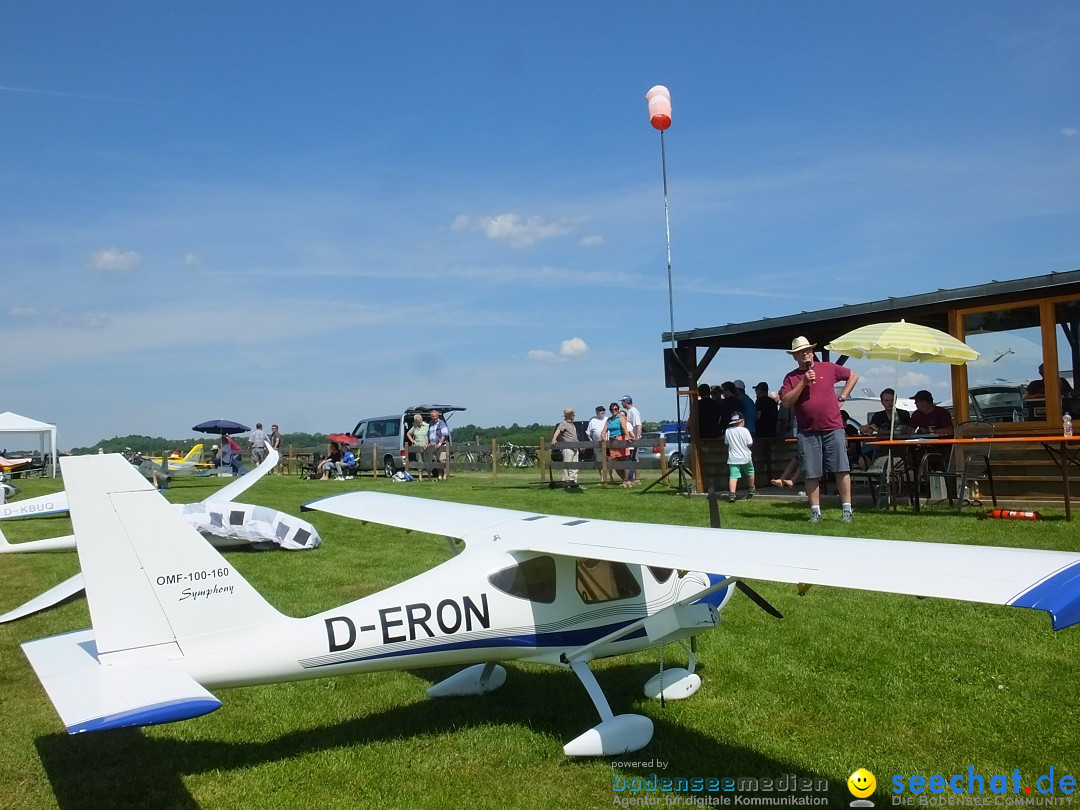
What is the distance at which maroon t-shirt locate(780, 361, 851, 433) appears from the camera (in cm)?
1095

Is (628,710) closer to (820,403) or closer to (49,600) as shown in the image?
(49,600)

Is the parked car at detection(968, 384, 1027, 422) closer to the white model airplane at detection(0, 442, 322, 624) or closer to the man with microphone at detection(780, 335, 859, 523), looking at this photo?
the man with microphone at detection(780, 335, 859, 523)

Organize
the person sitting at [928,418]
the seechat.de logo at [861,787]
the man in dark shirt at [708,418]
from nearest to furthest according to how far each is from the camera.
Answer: the seechat.de logo at [861,787] < the person sitting at [928,418] < the man in dark shirt at [708,418]

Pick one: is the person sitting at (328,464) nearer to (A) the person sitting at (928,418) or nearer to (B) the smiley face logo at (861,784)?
(A) the person sitting at (928,418)

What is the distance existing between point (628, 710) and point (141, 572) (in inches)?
118

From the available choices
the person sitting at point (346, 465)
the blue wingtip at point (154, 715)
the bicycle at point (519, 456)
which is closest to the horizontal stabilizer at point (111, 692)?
the blue wingtip at point (154, 715)

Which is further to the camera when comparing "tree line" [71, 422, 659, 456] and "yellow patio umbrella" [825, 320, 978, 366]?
"tree line" [71, 422, 659, 456]

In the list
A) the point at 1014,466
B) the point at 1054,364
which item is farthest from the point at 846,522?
the point at 1054,364

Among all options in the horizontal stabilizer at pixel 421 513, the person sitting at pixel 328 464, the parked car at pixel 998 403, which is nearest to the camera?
the horizontal stabilizer at pixel 421 513

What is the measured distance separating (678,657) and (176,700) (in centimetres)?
375

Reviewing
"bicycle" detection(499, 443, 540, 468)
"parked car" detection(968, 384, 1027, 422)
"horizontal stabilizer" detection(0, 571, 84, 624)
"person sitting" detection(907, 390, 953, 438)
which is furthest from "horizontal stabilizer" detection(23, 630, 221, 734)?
"bicycle" detection(499, 443, 540, 468)

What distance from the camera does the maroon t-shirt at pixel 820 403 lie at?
35.9 feet

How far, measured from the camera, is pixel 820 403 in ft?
36.1

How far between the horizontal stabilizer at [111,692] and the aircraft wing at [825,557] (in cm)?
190
